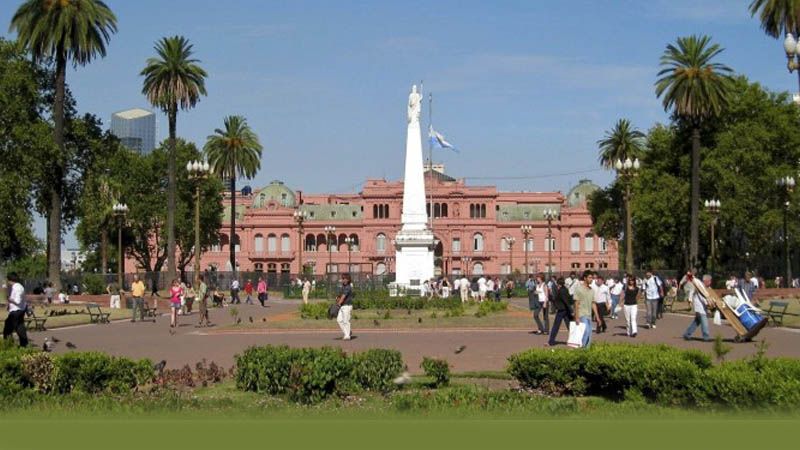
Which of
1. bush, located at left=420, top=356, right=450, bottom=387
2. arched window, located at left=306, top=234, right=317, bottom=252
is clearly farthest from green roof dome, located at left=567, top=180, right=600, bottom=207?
bush, located at left=420, top=356, right=450, bottom=387

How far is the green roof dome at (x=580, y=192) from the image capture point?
120750mm

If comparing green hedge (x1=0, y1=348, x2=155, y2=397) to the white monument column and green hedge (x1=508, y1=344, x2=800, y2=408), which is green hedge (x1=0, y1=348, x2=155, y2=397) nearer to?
green hedge (x1=508, y1=344, x2=800, y2=408)

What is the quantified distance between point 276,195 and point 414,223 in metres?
72.0

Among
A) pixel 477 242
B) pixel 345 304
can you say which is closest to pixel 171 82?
pixel 345 304

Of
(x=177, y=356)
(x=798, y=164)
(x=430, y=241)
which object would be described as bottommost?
(x=177, y=356)

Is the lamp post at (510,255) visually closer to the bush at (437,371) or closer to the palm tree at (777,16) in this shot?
the palm tree at (777,16)

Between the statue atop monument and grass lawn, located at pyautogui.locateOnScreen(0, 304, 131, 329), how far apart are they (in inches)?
740

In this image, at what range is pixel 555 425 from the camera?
10180 mm

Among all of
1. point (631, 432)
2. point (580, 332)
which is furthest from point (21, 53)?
point (631, 432)

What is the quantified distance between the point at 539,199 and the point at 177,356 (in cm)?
10362

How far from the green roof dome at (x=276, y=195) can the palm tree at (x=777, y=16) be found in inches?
3322

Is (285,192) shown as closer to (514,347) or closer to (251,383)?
(514,347)

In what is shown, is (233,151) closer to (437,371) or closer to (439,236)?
(439,236)

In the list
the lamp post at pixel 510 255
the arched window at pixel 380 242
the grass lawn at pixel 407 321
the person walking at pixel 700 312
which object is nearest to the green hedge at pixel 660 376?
the person walking at pixel 700 312
